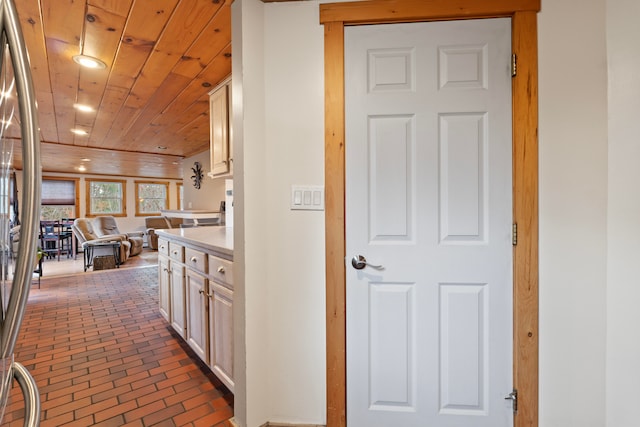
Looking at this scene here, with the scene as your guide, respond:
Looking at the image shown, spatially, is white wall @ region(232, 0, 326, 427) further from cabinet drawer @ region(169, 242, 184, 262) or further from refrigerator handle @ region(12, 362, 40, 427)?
cabinet drawer @ region(169, 242, 184, 262)

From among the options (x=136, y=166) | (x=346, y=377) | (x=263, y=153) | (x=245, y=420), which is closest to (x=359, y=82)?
(x=263, y=153)

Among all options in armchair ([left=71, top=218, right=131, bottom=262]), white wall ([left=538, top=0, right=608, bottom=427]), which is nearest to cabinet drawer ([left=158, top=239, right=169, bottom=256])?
white wall ([left=538, top=0, right=608, bottom=427])

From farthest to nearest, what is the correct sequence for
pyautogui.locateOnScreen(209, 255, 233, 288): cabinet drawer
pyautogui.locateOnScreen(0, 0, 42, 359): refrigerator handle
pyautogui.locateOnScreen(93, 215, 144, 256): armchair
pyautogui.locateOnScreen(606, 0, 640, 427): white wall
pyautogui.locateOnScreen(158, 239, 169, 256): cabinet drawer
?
pyautogui.locateOnScreen(93, 215, 144, 256): armchair
pyautogui.locateOnScreen(158, 239, 169, 256): cabinet drawer
pyautogui.locateOnScreen(209, 255, 233, 288): cabinet drawer
pyautogui.locateOnScreen(606, 0, 640, 427): white wall
pyautogui.locateOnScreen(0, 0, 42, 359): refrigerator handle

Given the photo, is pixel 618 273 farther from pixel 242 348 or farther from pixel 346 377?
pixel 242 348

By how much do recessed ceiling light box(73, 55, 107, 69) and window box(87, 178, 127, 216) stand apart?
7447mm

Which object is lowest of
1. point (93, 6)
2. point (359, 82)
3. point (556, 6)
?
→ point (359, 82)

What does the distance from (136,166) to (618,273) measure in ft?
24.9

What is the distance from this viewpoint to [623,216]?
3.85 feet

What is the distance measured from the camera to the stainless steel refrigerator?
1.79 feet

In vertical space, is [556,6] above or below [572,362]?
above

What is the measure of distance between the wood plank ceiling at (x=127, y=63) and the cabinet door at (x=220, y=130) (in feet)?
0.40

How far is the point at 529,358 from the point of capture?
4.16 feet

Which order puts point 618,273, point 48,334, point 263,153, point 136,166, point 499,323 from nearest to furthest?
point 618,273 < point 499,323 < point 263,153 < point 48,334 < point 136,166

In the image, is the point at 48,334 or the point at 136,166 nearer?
the point at 48,334
